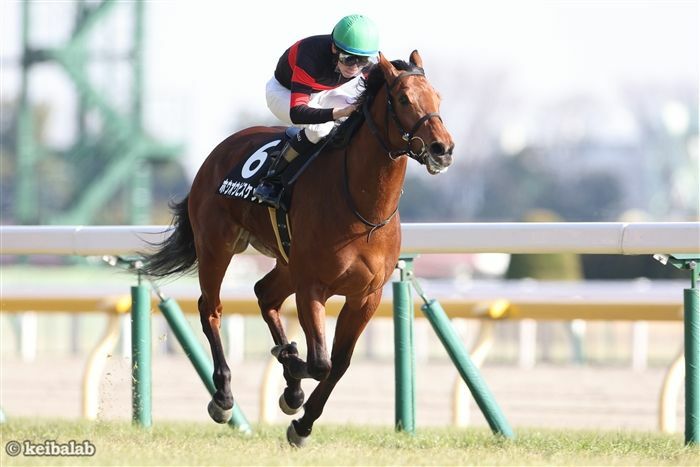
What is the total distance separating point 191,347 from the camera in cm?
654

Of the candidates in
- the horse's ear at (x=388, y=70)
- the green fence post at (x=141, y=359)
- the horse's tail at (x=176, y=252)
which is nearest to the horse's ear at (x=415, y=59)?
the horse's ear at (x=388, y=70)

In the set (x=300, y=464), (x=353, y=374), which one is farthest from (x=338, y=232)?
(x=353, y=374)

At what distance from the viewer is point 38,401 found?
1050 centimetres

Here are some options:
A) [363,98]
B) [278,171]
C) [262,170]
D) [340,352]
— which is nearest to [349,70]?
[363,98]

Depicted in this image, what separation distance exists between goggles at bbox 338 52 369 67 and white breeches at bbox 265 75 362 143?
8 cm

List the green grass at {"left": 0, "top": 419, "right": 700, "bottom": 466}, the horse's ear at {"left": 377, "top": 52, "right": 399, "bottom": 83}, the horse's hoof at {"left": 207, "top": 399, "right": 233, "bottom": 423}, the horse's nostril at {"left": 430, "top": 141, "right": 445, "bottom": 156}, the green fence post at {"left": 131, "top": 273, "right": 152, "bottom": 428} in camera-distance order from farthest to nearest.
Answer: the green fence post at {"left": 131, "top": 273, "right": 152, "bottom": 428}
the horse's hoof at {"left": 207, "top": 399, "right": 233, "bottom": 423}
the horse's ear at {"left": 377, "top": 52, "right": 399, "bottom": 83}
the green grass at {"left": 0, "top": 419, "right": 700, "bottom": 466}
the horse's nostril at {"left": 430, "top": 141, "right": 445, "bottom": 156}

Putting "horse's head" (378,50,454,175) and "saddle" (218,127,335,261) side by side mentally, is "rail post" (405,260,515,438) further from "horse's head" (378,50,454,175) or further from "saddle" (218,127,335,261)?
"horse's head" (378,50,454,175)

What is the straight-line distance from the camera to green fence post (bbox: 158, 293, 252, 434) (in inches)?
257

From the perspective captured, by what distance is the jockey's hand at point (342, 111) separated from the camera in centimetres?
543

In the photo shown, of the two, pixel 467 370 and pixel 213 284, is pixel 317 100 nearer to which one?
pixel 213 284

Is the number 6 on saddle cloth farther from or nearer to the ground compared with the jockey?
nearer to the ground

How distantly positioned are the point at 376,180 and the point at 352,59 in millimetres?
520

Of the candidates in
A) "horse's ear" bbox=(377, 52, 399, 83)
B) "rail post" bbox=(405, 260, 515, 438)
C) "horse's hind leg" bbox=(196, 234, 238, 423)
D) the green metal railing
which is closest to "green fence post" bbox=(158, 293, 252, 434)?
"horse's hind leg" bbox=(196, 234, 238, 423)

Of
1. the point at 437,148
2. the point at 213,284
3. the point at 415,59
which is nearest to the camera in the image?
the point at 437,148
